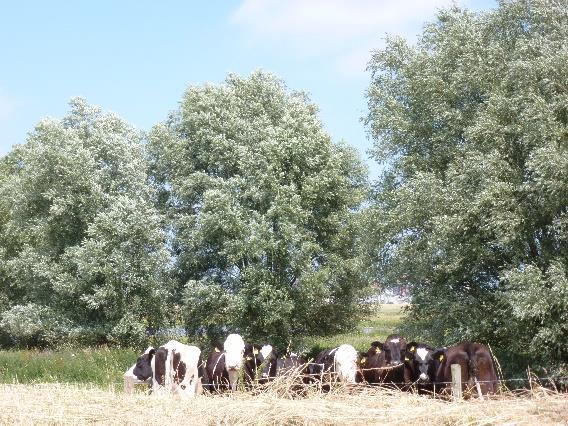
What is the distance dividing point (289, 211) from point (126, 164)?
36.7ft

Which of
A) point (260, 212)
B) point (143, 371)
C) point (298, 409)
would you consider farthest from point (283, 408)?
point (260, 212)

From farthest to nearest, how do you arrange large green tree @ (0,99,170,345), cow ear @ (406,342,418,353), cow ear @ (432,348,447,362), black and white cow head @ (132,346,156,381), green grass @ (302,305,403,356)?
large green tree @ (0,99,170,345) → green grass @ (302,305,403,356) → black and white cow head @ (132,346,156,381) → cow ear @ (406,342,418,353) → cow ear @ (432,348,447,362)

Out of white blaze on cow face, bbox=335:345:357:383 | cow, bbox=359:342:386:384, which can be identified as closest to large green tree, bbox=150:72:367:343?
white blaze on cow face, bbox=335:345:357:383

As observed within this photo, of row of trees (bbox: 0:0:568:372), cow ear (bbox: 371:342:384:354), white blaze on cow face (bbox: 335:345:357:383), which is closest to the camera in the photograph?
white blaze on cow face (bbox: 335:345:357:383)

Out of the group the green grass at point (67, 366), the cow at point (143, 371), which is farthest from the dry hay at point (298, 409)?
the green grass at point (67, 366)

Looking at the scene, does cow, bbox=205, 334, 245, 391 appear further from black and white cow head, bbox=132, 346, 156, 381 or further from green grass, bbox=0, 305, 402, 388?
green grass, bbox=0, 305, 402, 388

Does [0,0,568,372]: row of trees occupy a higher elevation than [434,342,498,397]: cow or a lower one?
higher

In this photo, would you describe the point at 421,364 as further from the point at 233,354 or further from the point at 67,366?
the point at 67,366

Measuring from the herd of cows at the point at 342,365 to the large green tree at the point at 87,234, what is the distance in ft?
69.1

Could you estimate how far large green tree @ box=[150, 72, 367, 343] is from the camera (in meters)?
39.9

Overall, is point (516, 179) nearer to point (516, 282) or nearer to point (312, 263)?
point (516, 282)

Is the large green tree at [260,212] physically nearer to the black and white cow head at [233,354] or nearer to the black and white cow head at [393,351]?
the black and white cow head at [233,354]

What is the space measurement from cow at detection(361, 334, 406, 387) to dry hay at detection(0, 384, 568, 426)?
25.0ft

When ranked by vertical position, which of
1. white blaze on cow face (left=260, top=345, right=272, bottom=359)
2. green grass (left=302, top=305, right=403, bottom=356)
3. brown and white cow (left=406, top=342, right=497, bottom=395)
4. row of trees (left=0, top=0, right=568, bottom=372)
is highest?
row of trees (left=0, top=0, right=568, bottom=372)
